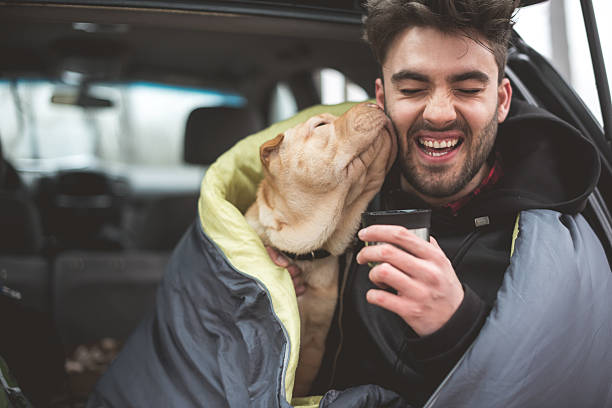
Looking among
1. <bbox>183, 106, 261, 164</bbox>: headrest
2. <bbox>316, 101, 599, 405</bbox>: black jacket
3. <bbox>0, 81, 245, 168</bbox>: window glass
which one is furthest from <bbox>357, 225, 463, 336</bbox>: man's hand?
<bbox>0, 81, 245, 168</bbox>: window glass

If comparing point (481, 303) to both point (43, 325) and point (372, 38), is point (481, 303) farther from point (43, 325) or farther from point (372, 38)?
point (43, 325)

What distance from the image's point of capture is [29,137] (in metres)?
6.30

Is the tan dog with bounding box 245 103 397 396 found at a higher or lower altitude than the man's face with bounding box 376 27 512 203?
lower

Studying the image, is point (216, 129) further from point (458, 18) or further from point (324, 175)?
point (458, 18)

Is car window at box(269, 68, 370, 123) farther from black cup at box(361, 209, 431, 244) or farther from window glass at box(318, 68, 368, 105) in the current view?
black cup at box(361, 209, 431, 244)

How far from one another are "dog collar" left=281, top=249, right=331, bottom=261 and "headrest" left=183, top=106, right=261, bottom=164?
1152 millimetres

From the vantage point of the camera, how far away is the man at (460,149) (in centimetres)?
128

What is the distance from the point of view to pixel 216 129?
8.71 feet

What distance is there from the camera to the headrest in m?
2.63

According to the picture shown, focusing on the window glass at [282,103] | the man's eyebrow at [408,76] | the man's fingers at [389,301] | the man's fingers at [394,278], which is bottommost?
A: the man's fingers at [389,301]

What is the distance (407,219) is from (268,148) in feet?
2.28

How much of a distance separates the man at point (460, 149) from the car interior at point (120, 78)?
0.23m

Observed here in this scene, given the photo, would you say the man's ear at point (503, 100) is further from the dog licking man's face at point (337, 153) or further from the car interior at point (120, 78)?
the dog licking man's face at point (337, 153)

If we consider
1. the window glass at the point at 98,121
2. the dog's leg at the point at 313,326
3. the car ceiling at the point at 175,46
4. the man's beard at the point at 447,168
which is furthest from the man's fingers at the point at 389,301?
the window glass at the point at 98,121
